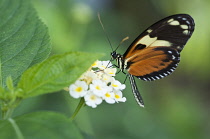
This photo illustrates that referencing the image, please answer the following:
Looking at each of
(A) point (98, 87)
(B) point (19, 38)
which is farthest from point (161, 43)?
(B) point (19, 38)

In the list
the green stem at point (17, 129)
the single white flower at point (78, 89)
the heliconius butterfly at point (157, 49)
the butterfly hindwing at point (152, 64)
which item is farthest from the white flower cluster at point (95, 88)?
the butterfly hindwing at point (152, 64)

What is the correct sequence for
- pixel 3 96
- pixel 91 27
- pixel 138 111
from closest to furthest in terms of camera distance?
pixel 3 96 → pixel 138 111 → pixel 91 27

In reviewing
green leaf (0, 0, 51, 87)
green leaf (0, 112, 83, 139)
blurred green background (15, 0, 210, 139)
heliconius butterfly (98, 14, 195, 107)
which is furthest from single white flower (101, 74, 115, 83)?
blurred green background (15, 0, 210, 139)

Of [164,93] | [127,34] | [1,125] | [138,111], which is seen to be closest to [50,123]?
[1,125]

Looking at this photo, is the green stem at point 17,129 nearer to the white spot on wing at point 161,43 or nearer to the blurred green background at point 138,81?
the white spot on wing at point 161,43

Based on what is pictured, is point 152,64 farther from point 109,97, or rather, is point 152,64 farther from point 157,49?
point 109,97

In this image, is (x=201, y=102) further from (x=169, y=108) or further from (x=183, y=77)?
(x=169, y=108)

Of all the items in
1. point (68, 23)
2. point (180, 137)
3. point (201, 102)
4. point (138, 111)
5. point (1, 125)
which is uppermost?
point (1, 125)

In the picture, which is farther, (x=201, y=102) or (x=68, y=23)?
(x=201, y=102)
